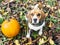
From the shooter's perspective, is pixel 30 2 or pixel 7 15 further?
pixel 30 2

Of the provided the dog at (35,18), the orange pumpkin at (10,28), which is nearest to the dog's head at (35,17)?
the dog at (35,18)

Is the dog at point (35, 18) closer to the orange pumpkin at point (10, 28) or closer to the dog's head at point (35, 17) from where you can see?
the dog's head at point (35, 17)

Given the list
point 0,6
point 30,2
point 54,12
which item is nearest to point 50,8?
point 54,12

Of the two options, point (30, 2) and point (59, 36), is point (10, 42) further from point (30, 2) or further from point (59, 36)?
point (30, 2)

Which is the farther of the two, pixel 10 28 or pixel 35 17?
pixel 10 28

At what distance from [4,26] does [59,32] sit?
78 centimetres

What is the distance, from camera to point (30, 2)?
3.14 metres

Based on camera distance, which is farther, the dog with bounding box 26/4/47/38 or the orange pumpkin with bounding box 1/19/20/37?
the orange pumpkin with bounding box 1/19/20/37

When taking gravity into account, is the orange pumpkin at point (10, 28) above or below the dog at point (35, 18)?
below

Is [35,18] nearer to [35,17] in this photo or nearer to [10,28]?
[35,17]

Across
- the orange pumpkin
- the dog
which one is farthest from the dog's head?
the orange pumpkin

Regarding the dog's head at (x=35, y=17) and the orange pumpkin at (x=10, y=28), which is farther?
the orange pumpkin at (x=10, y=28)

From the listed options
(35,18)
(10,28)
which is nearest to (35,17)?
(35,18)

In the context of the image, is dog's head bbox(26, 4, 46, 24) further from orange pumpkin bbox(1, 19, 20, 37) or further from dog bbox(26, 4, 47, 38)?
orange pumpkin bbox(1, 19, 20, 37)
